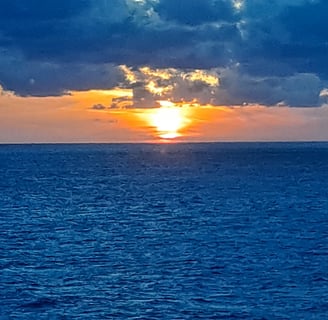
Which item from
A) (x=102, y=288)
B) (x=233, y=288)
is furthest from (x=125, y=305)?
(x=233, y=288)

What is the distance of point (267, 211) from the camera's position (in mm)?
96438

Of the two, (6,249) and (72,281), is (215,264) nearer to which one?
(72,281)

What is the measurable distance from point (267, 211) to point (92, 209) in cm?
2361

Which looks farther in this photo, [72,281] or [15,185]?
[15,185]

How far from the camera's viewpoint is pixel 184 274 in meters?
52.4

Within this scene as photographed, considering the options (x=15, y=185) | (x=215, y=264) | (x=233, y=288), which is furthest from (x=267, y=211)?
(x=15, y=185)

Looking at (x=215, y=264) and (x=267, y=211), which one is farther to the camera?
(x=267, y=211)

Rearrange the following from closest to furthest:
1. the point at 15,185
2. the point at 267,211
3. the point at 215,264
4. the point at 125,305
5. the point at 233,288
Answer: the point at 125,305
the point at 233,288
the point at 215,264
the point at 267,211
the point at 15,185

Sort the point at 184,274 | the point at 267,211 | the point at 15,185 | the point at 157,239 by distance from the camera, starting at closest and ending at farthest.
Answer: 1. the point at 184,274
2. the point at 157,239
3. the point at 267,211
4. the point at 15,185

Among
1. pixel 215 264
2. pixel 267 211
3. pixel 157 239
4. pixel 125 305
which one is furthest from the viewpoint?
pixel 267 211

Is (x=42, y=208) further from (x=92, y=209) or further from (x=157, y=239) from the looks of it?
(x=157, y=239)

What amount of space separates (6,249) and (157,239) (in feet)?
46.6

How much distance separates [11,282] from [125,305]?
980cm

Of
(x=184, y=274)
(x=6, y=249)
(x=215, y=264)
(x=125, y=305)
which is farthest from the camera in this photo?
(x=6, y=249)
